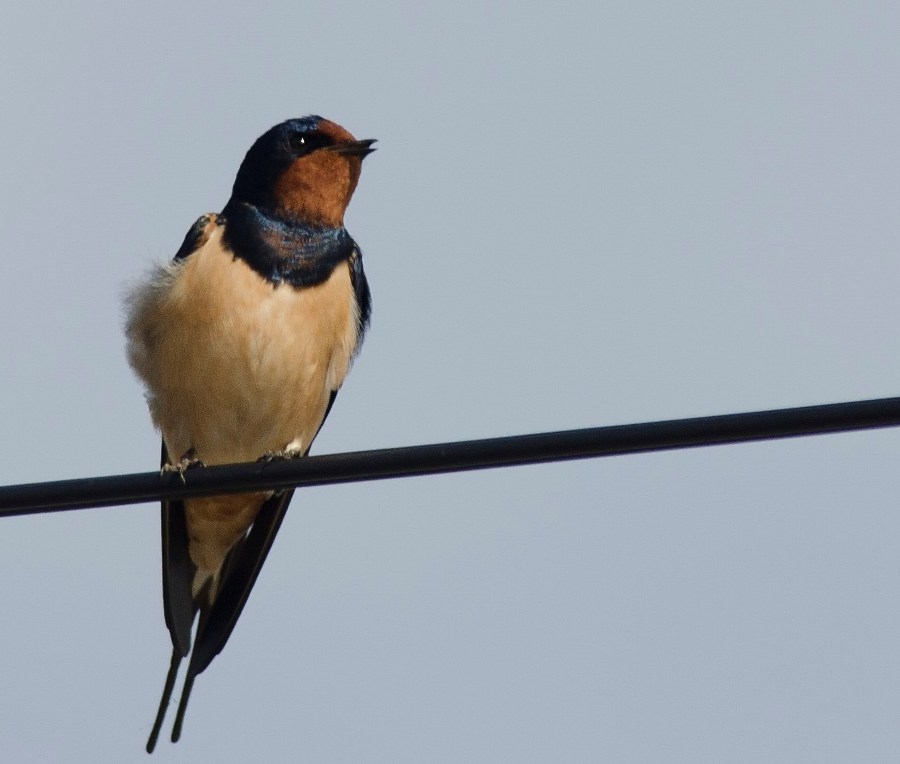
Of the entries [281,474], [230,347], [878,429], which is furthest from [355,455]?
[230,347]

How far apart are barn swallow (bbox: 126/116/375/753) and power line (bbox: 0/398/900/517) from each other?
1.54 metres

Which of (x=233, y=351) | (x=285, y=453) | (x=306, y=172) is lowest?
(x=285, y=453)

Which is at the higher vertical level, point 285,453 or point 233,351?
point 233,351

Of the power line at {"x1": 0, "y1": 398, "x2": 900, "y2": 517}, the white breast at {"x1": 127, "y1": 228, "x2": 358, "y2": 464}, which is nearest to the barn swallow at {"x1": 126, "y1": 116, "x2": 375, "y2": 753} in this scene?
the white breast at {"x1": 127, "y1": 228, "x2": 358, "y2": 464}

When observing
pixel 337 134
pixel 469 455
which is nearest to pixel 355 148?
pixel 337 134

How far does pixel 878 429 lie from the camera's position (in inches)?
108

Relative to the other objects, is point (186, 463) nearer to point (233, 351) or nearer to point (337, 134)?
point (233, 351)

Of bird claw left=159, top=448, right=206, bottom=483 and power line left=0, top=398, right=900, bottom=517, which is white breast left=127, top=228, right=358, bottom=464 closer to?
bird claw left=159, top=448, right=206, bottom=483

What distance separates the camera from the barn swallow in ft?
15.9

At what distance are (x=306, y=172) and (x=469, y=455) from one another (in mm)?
2592

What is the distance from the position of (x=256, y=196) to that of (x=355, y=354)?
62 cm

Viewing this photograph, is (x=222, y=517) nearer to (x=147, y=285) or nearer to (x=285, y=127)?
(x=147, y=285)

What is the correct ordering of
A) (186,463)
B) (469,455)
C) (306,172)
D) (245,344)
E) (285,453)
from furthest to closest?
(306,172)
(285,453)
(186,463)
(245,344)
(469,455)

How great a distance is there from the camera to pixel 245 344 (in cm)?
482
